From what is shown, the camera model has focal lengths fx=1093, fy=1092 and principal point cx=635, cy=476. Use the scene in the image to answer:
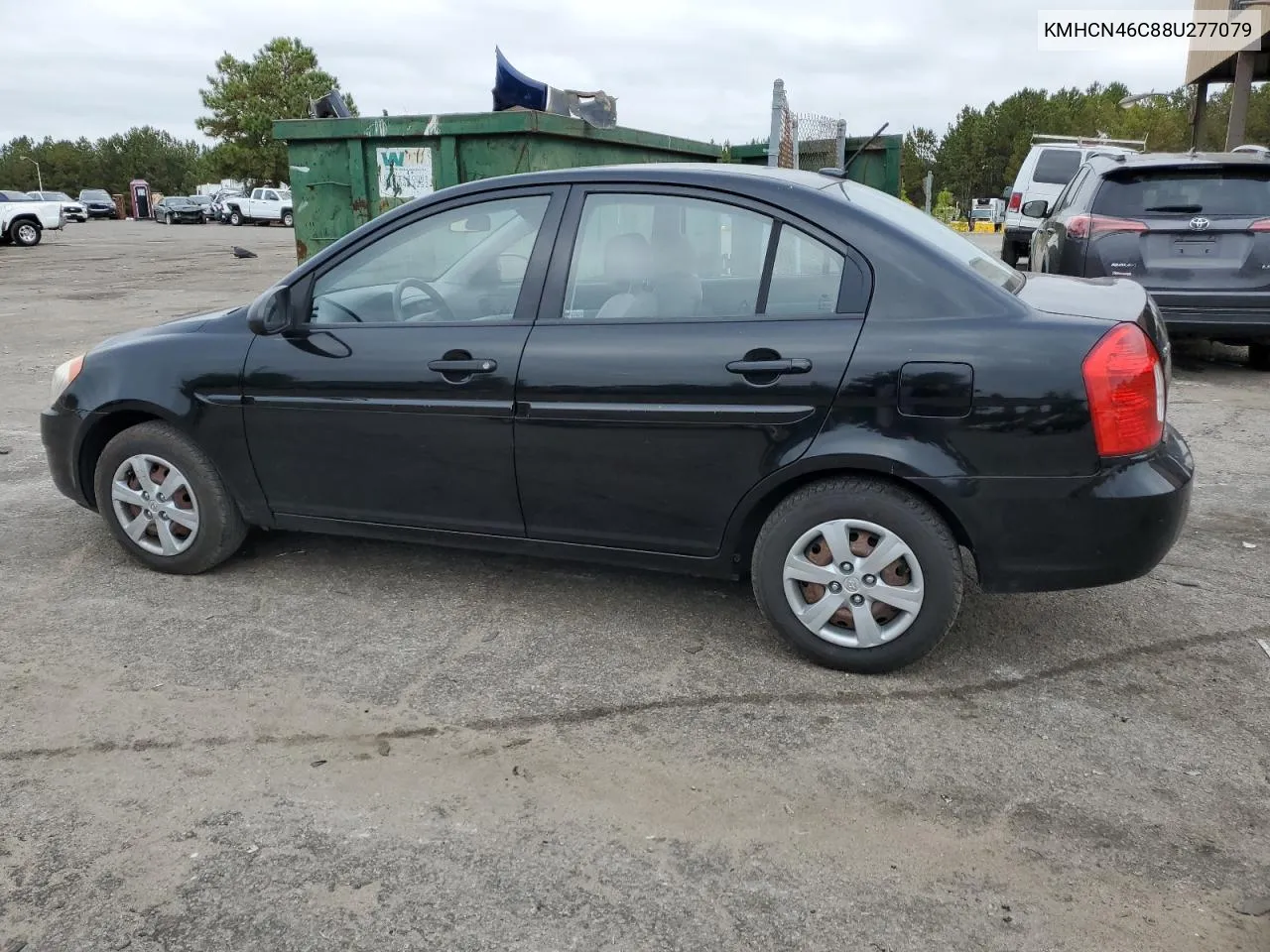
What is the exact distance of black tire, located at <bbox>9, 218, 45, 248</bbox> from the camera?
29641 millimetres

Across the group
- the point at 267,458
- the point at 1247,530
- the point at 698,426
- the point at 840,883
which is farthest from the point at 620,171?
the point at 1247,530

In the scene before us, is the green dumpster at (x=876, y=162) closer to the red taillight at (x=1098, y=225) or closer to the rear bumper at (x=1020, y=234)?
the red taillight at (x=1098, y=225)

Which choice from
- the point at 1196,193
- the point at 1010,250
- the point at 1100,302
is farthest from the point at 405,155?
the point at 1010,250

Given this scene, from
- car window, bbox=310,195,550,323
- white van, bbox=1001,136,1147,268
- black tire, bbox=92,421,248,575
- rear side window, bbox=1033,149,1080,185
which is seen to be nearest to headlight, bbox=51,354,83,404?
black tire, bbox=92,421,248,575

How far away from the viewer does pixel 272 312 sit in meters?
4.11

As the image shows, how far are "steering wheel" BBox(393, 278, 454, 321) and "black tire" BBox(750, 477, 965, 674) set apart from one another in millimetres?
1429

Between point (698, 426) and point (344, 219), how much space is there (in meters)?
6.19

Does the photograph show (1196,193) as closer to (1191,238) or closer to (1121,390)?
(1191,238)

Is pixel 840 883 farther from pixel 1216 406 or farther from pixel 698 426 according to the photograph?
pixel 1216 406

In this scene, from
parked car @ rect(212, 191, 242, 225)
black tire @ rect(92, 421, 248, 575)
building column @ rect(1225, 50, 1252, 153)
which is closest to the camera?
black tire @ rect(92, 421, 248, 575)

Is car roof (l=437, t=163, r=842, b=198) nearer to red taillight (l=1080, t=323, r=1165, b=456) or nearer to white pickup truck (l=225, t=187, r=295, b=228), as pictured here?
red taillight (l=1080, t=323, r=1165, b=456)

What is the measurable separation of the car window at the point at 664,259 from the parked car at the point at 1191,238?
17.2 ft

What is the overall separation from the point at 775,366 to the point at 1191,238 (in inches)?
227

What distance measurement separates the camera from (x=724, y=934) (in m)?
2.40
